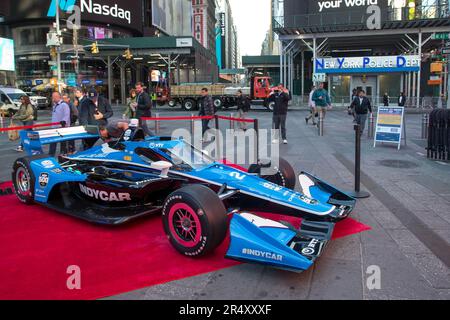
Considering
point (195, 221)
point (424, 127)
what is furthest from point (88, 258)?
point (424, 127)

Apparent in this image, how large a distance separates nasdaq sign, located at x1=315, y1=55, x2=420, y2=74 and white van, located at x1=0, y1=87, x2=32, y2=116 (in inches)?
837

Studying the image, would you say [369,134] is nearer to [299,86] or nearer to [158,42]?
[299,86]

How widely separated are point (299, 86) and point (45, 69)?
28233 mm

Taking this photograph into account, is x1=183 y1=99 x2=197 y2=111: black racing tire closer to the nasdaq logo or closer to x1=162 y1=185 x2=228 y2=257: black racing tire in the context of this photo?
the nasdaq logo

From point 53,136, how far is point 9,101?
25.5 m

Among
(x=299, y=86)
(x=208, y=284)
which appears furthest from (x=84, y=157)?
(x=299, y=86)

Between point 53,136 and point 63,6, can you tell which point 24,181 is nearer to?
point 53,136

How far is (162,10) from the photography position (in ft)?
227

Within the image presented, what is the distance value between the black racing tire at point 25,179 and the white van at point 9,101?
77.2ft

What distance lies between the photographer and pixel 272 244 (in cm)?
372

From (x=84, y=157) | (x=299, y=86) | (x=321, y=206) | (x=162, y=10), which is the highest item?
(x=162, y=10)

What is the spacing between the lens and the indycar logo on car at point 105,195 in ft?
17.7

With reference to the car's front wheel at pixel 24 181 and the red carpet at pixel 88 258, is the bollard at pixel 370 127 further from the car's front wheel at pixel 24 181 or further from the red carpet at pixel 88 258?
the car's front wheel at pixel 24 181

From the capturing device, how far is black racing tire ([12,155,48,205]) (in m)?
6.16
